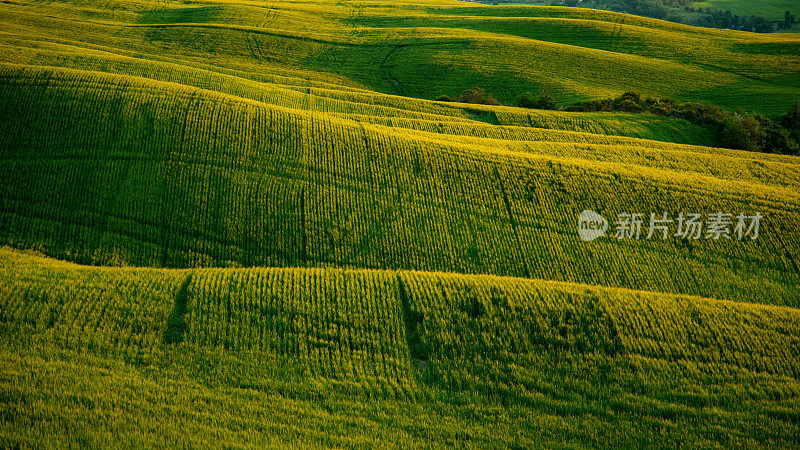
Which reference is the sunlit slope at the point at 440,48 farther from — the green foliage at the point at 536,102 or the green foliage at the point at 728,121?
the green foliage at the point at 728,121

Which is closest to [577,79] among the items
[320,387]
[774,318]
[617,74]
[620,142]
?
[617,74]

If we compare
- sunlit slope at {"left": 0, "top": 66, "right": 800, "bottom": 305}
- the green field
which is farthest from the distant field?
sunlit slope at {"left": 0, "top": 66, "right": 800, "bottom": 305}

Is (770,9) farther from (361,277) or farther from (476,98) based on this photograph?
(361,277)

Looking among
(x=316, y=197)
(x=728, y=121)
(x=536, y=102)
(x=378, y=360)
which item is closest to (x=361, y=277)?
(x=378, y=360)

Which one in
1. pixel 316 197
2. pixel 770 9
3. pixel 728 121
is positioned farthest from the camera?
pixel 770 9

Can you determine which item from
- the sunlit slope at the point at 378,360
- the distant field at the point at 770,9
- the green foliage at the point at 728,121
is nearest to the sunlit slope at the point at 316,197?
the sunlit slope at the point at 378,360

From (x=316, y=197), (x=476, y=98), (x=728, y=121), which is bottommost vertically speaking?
(x=476, y=98)
